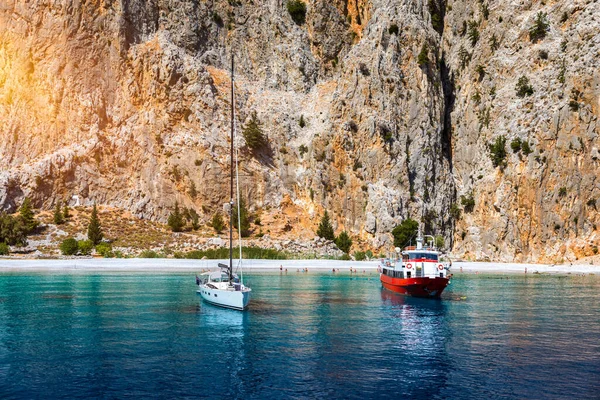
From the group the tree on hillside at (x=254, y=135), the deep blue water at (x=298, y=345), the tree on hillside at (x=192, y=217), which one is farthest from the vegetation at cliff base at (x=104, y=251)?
the tree on hillside at (x=254, y=135)

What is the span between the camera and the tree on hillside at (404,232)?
3834 inches

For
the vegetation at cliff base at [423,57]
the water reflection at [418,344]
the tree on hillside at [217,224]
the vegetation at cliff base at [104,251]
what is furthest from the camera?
the vegetation at cliff base at [423,57]

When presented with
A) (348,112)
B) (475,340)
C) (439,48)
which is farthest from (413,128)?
(475,340)

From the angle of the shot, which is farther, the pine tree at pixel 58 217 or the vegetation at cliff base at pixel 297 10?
the vegetation at cliff base at pixel 297 10

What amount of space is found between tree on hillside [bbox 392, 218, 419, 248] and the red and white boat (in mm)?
40140

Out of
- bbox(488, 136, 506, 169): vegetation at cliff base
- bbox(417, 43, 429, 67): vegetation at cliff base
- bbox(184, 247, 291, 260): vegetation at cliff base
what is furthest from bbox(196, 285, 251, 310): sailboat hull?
bbox(417, 43, 429, 67): vegetation at cliff base

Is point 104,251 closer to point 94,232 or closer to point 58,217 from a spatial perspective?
point 94,232

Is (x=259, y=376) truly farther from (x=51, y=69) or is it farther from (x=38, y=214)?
(x=51, y=69)

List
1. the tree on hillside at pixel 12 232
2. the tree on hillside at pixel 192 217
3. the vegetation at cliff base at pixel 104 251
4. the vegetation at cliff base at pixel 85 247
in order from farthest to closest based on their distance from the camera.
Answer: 1. the tree on hillside at pixel 192 217
2. the vegetation at cliff base at pixel 85 247
3. the tree on hillside at pixel 12 232
4. the vegetation at cliff base at pixel 104 251

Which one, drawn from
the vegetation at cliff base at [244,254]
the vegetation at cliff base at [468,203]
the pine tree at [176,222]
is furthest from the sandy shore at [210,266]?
the vegetation at cliff base at [468,203]

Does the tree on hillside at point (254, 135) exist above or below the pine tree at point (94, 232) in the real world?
above

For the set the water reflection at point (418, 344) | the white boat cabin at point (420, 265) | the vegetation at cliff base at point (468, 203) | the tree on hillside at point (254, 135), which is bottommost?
the water reflection at point (418, 344)

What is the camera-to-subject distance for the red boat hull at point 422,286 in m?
52.3

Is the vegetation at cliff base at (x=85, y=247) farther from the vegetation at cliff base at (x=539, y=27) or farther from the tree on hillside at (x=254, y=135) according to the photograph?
the vegetation at cliff base at (x=539, y=27)
